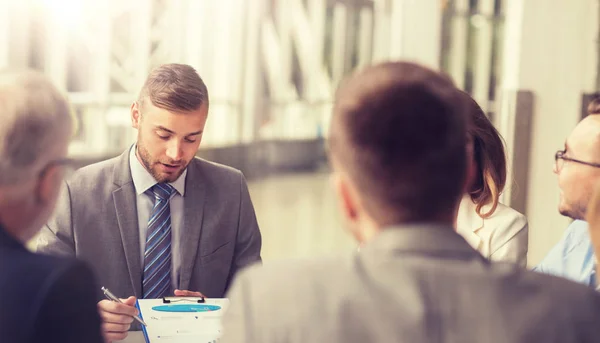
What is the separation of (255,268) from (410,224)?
192 mm

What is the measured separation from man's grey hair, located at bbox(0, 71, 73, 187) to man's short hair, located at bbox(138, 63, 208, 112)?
1032 mm

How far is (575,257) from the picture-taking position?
6.69 ft

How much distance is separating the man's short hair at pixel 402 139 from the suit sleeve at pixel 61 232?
51.9 inches

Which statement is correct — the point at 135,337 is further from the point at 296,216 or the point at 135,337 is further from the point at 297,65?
the point at 297,65

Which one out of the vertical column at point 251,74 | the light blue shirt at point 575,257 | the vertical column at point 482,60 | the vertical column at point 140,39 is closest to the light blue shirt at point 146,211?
the light blue shirt at point 575,257

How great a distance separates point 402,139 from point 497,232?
1332mm

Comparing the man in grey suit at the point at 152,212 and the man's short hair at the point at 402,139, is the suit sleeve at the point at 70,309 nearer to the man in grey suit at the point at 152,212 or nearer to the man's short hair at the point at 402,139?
the man's short hair at the point at 402,139

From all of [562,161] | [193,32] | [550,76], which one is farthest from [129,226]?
[193,32]

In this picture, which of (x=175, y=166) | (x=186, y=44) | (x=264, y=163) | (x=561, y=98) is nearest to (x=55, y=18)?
(x=186, y=44)

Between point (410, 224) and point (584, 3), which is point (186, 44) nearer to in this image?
point (584, 3)

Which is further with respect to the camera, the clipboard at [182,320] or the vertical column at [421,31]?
the vertical column at [421,31]

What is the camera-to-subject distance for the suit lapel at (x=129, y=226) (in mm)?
2135

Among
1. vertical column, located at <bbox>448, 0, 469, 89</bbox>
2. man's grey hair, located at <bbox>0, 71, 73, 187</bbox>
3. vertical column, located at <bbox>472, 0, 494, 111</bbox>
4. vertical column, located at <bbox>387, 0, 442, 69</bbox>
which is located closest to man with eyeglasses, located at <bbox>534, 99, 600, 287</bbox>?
man's grey hair, located at <bbox>0, 71, 73, 187</bbox>

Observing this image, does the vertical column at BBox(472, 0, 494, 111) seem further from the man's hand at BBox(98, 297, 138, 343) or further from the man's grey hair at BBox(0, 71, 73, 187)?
the man's grey hair at BBox(0, 71, 73, 187)
